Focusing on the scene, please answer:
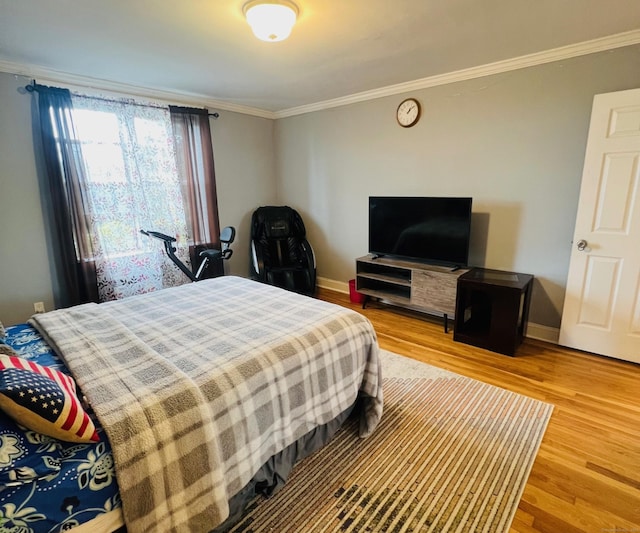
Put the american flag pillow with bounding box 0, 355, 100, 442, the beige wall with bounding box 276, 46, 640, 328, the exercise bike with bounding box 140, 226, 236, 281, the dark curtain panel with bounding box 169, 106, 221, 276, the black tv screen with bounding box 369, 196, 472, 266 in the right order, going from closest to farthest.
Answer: the american flag pillow with bounding box 0, 355, 100, 442 < the beige wall with bounding box 276, 46, 640, 328 < the black tv screen with bounding box 369, 196, 472, 266 < the exercise bike with bounding box 140, 226, 236, 281 < the dark curtain panel with bounding box 169, 106, 221, 276

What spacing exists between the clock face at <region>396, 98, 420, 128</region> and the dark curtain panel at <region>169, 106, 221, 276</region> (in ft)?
7.29

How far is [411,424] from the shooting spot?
6.66 feet

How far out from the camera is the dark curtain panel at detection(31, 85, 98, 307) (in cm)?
288

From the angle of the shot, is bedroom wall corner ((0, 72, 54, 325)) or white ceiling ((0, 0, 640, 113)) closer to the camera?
white ceiling ((0, 0, 640, 113))

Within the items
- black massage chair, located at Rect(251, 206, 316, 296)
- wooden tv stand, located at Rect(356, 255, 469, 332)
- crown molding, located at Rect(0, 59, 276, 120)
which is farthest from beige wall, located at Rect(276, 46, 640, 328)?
crown molding, located at Rect(0, 59, 276, 120)

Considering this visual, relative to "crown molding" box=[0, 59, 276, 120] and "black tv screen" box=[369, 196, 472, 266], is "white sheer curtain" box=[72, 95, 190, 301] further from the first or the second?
"black tv screen" box=[369, 196, 472, 266]

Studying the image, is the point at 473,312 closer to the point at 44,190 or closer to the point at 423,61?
the point at 423,61

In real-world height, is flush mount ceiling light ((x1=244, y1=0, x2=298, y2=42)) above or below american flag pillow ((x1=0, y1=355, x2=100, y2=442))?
above

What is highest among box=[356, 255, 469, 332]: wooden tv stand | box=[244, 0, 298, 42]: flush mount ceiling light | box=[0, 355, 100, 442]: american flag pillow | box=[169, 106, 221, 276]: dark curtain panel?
box=[244, 0, 298, 42]: flush mount ceiling light

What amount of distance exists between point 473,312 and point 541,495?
6.45 feet

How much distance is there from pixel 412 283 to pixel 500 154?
1.43 metres

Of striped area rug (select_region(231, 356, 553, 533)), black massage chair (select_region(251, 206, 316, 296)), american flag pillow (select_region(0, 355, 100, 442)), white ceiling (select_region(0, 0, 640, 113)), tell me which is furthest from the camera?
black massage chair (select_region(251, 206, 316, 296))

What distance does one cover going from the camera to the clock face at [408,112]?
11.2 ft

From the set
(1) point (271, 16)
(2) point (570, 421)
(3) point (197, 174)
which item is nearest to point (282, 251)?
(3) point (197, 174)
